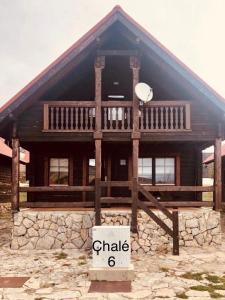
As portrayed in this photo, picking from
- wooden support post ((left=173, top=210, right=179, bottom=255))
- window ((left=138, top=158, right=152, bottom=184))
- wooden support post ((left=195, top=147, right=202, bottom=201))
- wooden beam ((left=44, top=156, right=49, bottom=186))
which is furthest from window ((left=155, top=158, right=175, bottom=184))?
wooden beam ((left=44, top=156, right=49, bottom=186))

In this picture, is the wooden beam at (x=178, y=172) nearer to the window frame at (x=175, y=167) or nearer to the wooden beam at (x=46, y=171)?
the window frame at (x=175, y=167)

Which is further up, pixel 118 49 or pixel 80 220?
pixel 118 49

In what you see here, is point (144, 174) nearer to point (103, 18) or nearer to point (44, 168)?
point (44, 168)

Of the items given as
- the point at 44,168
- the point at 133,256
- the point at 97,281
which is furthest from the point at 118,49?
the point at 97,281

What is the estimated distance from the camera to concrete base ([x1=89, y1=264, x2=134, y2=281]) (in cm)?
789

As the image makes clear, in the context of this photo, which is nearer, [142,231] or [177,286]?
[177,286]

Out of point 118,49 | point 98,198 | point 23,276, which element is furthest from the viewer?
point 118,49

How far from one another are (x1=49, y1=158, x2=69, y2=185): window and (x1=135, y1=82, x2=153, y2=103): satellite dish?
16.8ft

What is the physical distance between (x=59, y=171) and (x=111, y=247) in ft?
22.9

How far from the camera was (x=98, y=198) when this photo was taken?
11.0 meters

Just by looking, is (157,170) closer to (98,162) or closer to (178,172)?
(178,172)

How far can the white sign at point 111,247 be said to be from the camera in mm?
8109

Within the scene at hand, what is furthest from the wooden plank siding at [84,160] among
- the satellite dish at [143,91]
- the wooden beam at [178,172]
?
the satellite dish at [143,91]

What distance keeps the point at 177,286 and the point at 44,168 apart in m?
8.60
